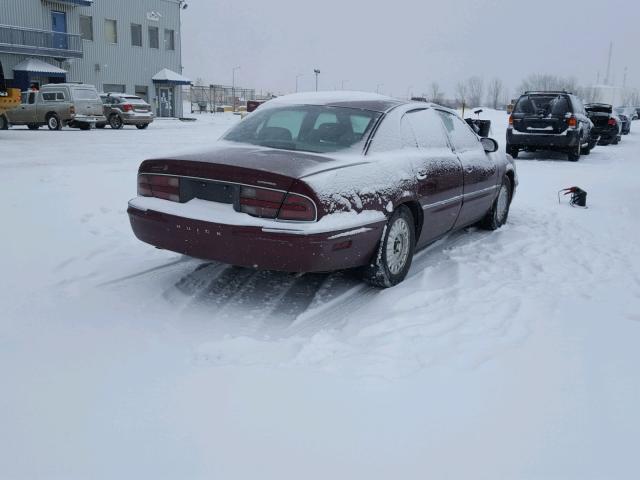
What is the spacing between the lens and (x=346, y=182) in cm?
394

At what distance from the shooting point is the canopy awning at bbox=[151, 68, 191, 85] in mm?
39438

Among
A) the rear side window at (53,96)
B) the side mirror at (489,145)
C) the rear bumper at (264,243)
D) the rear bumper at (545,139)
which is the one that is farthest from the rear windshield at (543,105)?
the rear side window at (53,96)

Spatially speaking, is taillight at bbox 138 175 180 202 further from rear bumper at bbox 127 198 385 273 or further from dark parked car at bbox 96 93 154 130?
dark parked car at bbox 96 93 154 130

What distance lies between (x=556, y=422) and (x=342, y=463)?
3.42 ft

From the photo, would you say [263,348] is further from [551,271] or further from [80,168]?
[80,168]

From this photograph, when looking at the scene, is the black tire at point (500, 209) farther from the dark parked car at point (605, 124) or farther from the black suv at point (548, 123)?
the dark parked car at point (605, 124)

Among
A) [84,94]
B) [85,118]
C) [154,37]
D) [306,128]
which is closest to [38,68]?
[154,37]

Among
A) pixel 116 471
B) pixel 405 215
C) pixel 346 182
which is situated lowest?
pixel 116 471

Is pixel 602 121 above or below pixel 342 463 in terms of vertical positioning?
above

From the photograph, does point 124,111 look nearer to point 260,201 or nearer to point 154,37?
point 154,37

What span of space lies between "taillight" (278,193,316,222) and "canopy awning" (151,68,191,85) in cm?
3843

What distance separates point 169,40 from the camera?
136 ft

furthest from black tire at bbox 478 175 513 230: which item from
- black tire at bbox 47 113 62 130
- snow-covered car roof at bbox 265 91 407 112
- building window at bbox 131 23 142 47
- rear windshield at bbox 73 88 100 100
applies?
building window at bbox 131 23 142 47

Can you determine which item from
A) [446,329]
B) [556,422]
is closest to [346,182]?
[446,329]
